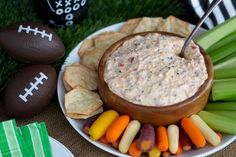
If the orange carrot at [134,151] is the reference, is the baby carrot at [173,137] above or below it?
above

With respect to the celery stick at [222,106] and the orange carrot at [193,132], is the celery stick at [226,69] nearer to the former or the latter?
the celery stick at [222,106]

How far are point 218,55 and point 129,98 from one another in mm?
347

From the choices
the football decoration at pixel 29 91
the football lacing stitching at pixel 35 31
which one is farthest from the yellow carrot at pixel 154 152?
the football lacing stitching at pixel 35 31

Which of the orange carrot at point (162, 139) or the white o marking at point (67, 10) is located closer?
the orange carrot at point (162, 139)

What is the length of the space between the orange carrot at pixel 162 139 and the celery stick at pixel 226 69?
0.25 meters

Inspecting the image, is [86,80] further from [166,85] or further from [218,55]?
[218,55]

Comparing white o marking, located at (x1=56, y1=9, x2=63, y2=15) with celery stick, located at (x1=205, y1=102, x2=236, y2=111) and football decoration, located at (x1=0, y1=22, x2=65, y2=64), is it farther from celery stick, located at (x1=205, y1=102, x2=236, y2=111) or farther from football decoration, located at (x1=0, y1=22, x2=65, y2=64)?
celery stick, located at (x1=205, y1=102, x2=236, y2=111)

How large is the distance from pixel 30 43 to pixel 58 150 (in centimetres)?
34

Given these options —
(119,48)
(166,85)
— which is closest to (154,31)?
(119,48)

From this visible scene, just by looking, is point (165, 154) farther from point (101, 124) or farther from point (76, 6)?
point (76, 6)

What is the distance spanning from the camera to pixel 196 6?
1.71 meters

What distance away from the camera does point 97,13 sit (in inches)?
69.7

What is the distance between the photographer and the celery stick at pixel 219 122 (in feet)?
4.34

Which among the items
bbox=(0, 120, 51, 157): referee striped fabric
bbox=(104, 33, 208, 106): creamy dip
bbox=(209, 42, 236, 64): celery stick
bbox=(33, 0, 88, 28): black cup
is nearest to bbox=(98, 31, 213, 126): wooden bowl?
bbox=(104, 33, 208, 106): creamy dip
